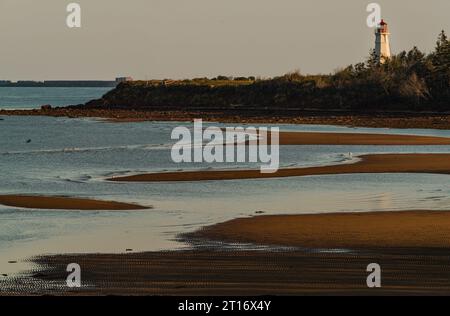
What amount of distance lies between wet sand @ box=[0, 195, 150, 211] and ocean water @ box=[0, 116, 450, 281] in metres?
0.58

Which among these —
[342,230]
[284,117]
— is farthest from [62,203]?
[284,117]

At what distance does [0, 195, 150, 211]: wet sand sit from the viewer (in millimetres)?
23406

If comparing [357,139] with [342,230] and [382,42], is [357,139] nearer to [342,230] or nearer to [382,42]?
[342,230]

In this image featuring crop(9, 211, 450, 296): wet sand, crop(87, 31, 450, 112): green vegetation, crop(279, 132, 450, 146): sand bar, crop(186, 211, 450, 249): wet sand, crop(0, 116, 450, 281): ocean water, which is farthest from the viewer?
crop(87, 31, 450, 112): green vegetation

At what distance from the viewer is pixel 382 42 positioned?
97.5 metres

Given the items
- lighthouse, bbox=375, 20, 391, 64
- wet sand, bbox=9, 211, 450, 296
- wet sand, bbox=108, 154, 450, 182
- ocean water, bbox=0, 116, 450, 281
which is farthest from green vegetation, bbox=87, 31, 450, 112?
wet sand, bbox=9, 211, 450, 296

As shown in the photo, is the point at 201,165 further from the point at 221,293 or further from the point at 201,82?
the point at 201,82

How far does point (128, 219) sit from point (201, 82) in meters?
91.2

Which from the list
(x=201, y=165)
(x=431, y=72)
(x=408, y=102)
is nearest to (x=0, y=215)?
(x=201, y=165)

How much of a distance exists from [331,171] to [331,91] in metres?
57.3

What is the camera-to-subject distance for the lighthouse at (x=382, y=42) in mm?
95625

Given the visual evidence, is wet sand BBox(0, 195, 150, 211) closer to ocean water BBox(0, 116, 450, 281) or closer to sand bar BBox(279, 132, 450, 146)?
ocean water BBox(0, 116, 450, 281)

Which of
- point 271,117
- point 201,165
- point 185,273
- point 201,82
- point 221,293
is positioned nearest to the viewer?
point 221,293
